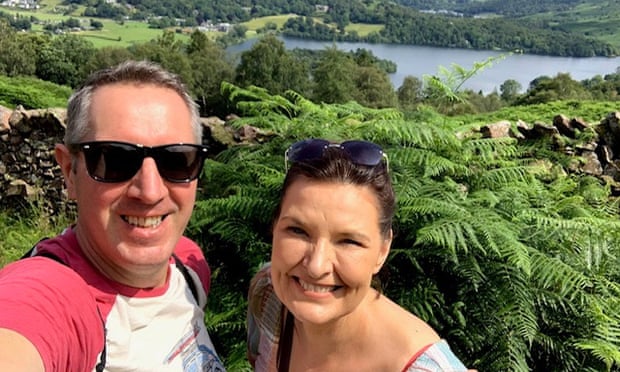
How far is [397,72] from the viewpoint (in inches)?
2899

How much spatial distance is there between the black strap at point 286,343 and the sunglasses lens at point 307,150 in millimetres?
572

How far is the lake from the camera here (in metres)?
68.6

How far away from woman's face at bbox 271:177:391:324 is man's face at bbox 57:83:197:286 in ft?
1.43

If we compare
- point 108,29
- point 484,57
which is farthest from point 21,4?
point 484,57

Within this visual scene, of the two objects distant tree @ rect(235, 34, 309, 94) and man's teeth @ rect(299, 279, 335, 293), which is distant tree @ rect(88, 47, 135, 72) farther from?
man's teeth @ rect(299, 279, 335, 293)

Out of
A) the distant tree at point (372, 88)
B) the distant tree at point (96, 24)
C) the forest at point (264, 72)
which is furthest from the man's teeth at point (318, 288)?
the distant tree at point (96, 24)

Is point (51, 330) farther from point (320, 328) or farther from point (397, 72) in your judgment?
point (397, 72)

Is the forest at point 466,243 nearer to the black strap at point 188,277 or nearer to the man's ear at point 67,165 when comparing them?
the black strap at point 188,277

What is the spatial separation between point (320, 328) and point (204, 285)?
25.9 inches

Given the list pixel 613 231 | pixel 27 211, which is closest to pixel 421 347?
pixel 613 231

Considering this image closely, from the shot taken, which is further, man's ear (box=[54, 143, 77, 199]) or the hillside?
the hillside

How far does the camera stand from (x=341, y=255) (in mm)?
1626

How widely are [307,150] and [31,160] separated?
7.89m

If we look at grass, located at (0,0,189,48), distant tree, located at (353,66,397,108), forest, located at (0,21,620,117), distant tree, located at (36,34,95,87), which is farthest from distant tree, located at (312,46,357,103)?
grass, located at (0,0,189,48)
